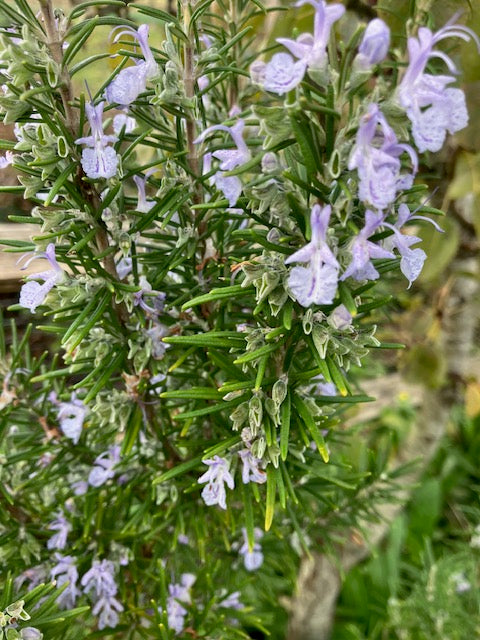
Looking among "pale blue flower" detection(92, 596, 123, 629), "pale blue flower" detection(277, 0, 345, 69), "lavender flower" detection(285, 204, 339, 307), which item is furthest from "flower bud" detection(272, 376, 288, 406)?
"pale blue flower" detection(92, 596, 123, 629)

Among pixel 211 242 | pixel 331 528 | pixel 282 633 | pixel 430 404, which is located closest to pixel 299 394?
pixel 211 242

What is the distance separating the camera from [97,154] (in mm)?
365

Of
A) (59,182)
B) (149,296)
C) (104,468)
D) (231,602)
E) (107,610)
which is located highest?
(59,182)

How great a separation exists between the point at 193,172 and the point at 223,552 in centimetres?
56

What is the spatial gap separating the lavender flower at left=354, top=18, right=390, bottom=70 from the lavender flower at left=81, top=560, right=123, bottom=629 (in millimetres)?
519

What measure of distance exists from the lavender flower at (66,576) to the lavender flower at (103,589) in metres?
0.01

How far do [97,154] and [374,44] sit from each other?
0.62ft

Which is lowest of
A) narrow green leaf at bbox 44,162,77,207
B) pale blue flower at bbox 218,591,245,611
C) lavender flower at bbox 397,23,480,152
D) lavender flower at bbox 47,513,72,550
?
pale blue flower at bbox 218,591,245,611

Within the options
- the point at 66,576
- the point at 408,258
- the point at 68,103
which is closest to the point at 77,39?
the point at 68,103

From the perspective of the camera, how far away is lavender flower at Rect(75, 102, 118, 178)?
1.19ft

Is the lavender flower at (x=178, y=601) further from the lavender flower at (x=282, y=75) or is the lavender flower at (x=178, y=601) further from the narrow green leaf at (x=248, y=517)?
the lavender flower at (x=282, y=75)

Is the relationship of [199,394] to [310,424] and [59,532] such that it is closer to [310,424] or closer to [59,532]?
[310,424]

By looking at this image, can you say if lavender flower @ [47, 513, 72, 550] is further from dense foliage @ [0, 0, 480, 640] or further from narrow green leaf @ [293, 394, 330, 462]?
narrow green leaf @ [293, 394, 330, 462]

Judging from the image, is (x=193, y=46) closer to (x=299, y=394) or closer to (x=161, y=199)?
(x=161, y=199)
